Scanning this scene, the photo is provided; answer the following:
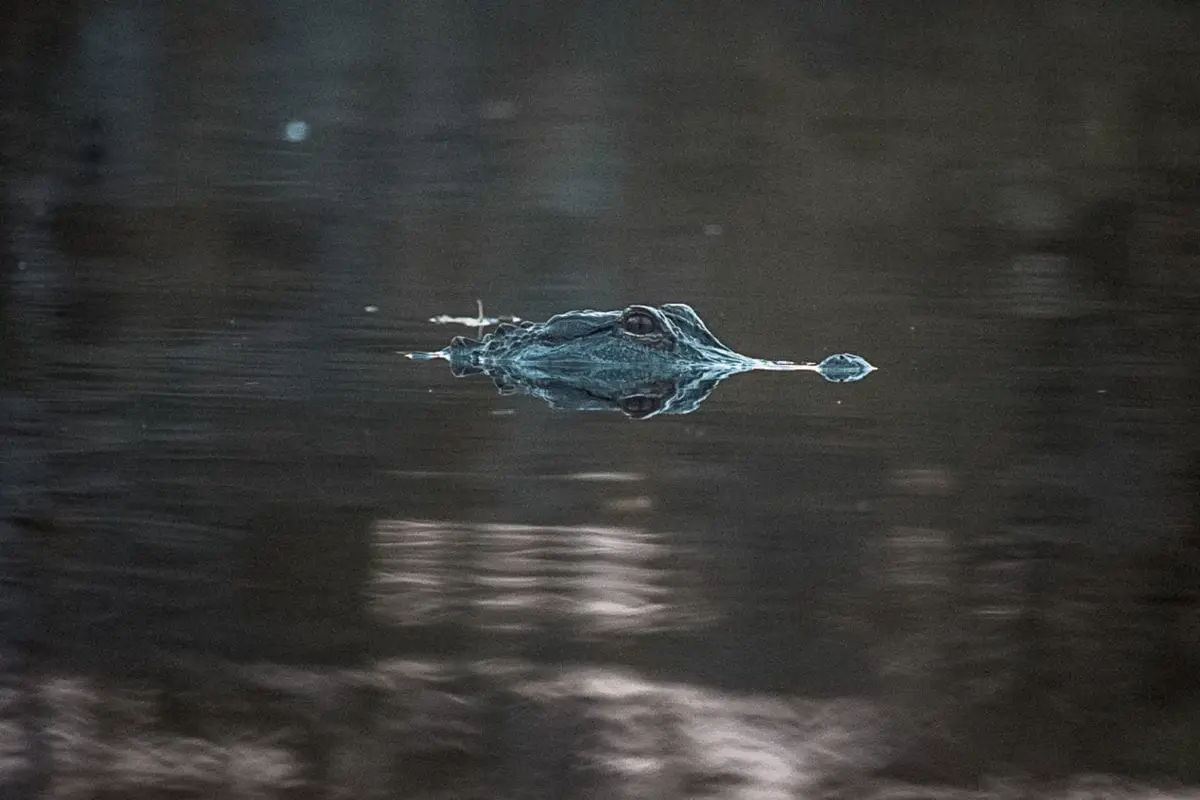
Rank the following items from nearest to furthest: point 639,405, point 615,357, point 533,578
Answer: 1. point 533,578
2. point 639,405
3. point 615,357

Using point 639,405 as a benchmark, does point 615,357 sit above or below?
above

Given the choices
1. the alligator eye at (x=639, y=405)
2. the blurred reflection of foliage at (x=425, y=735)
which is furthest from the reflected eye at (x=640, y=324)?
the blurred reflection of foliage at (x=425, y=735)

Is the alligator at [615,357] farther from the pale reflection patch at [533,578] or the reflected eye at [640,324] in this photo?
the pale reflection patch at [533,578]

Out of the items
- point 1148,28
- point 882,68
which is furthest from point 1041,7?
point 882,68

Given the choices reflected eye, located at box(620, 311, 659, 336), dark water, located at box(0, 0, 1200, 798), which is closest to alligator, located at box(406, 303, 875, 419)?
reflected eye, located at box(620, 311, 659, 336)

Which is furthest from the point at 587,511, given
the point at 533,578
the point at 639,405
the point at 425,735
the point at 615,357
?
the point at 615,357

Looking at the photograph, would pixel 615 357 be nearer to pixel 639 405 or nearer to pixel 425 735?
pixel 639 405

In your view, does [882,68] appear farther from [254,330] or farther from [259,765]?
[259,765]
